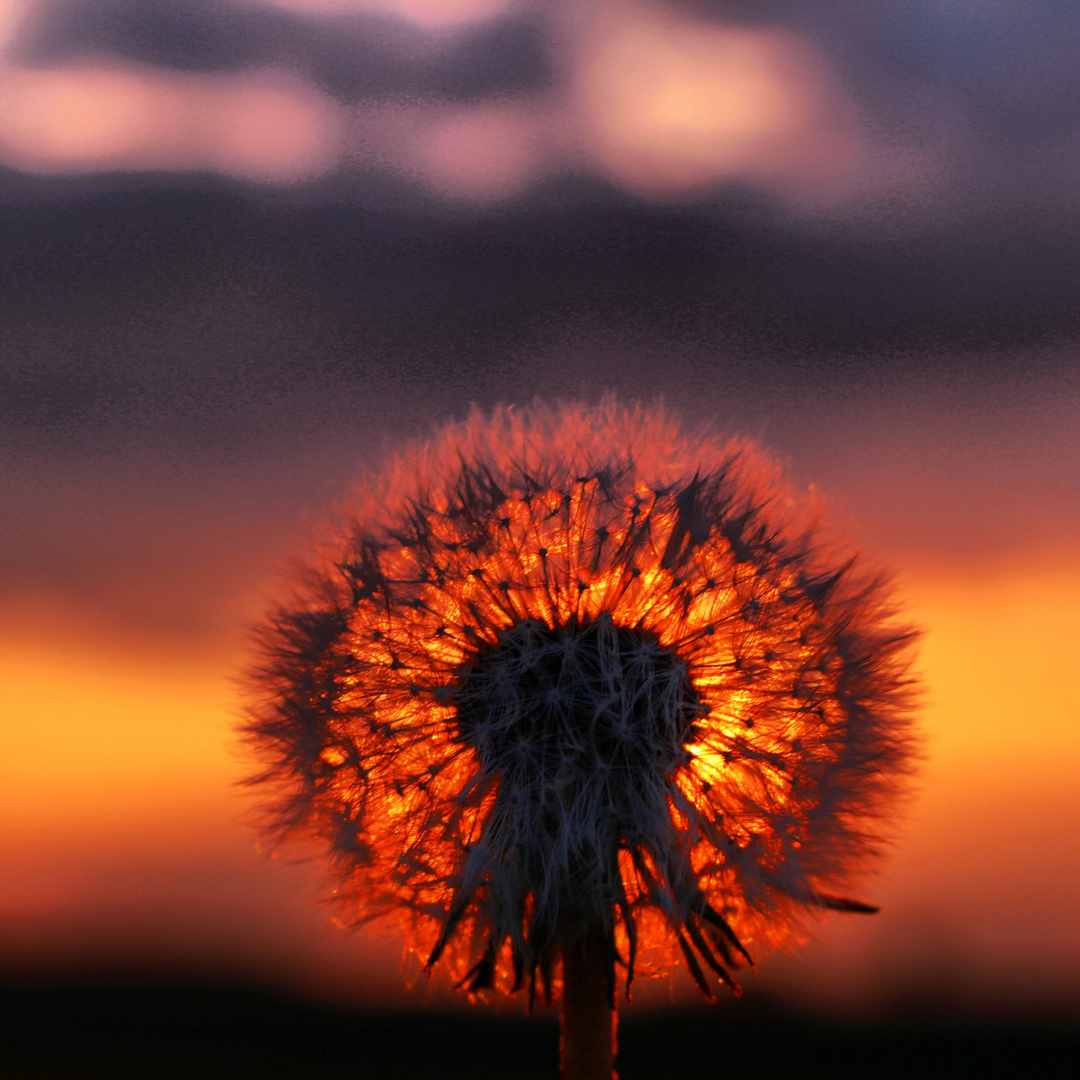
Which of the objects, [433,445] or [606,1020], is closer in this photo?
[606,1020]

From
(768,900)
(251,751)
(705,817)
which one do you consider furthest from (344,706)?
(768,900)

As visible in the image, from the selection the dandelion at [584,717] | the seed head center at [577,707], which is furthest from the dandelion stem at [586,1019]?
the seed head center at [577,707]

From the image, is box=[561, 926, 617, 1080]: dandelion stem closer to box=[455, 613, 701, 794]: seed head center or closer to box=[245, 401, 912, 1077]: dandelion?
box=[245, 401, 912, 1077]: dandelion

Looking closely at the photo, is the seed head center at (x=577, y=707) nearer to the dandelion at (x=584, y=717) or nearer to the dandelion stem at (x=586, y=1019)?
the dandelion at (x=584, y=717)

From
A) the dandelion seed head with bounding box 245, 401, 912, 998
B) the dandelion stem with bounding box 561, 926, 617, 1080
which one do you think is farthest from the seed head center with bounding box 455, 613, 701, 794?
the dandelion stem with bounding box 561, 926, 617, 1080

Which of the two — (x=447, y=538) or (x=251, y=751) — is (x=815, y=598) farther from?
(x=251, y=751)

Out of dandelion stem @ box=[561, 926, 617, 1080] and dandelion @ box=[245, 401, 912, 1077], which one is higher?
dandelion @ box=[245, 401, 912, 1077]
